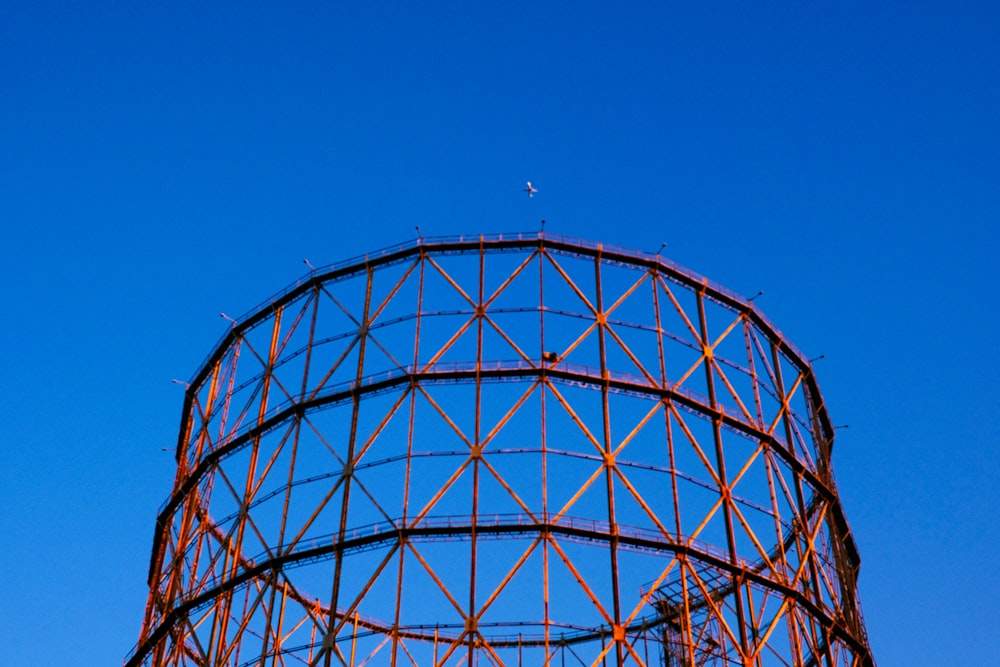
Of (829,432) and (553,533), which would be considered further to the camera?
(829,432)

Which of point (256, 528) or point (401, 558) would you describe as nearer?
point (401, 558)

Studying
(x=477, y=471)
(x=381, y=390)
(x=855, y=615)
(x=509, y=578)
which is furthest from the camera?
(x=855, y=615)

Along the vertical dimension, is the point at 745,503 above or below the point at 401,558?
above

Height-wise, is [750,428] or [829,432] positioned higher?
[829,432]

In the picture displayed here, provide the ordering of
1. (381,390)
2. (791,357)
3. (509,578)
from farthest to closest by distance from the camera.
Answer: (791,357) < (381,390) < (509,578)

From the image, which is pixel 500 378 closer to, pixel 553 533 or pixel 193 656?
pixel 553 533

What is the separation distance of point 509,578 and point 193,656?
387 inches

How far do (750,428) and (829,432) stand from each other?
5724mm

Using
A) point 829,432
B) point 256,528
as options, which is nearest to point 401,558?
point 256,528

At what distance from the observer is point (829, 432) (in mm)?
28031

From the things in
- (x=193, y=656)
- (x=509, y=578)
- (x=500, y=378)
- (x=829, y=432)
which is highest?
(x=829, y=432)

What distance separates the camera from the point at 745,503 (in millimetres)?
22359

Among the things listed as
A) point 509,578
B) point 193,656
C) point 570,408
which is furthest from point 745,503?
point 193,656

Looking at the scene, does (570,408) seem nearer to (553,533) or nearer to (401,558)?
(553,533)
